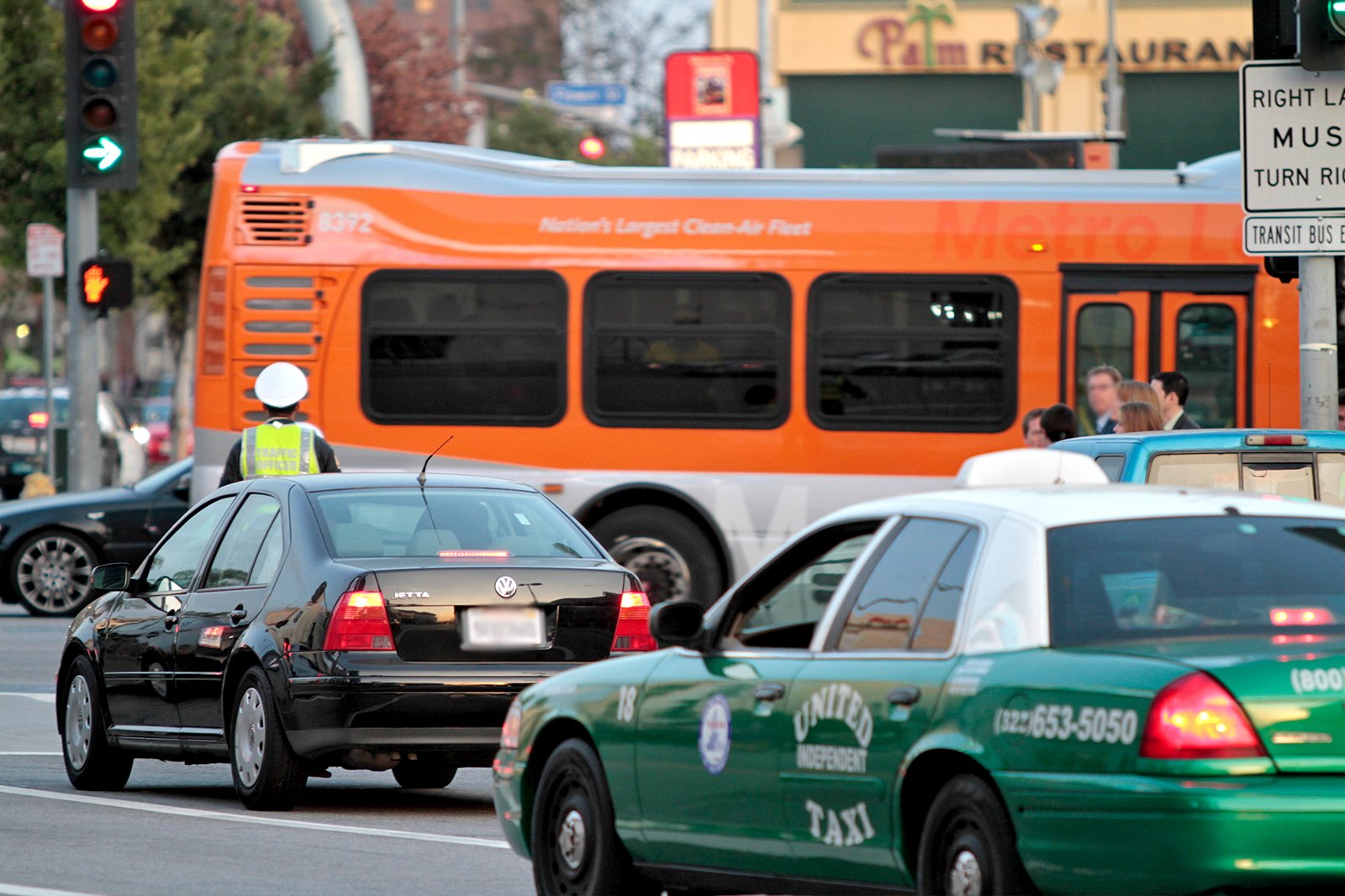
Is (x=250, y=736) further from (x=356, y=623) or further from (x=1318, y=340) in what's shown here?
(x=1318, y=340)

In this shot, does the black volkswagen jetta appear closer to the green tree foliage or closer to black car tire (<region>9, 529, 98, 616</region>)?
black car tire (<region>9, 529, 98, 616</region>)

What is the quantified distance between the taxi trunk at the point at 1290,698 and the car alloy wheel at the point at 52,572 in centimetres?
1559

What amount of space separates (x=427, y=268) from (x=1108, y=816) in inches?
489

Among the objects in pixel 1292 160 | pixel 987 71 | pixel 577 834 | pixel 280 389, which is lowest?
pixel 577 834

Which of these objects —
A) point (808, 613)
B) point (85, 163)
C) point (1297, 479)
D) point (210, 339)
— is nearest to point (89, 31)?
point (85, 163)

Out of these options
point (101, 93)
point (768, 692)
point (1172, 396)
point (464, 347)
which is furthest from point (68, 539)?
point (768, 692)

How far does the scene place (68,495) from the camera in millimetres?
20062

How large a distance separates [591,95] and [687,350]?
20.1 metres

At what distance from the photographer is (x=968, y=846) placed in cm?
556

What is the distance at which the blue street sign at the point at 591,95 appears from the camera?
1439 inches

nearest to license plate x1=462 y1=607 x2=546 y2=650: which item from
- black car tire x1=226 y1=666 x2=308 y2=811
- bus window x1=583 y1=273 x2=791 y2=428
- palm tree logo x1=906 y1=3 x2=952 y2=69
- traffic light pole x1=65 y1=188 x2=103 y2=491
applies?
black car tire x1=226 y1=666 x2=308 y2=811

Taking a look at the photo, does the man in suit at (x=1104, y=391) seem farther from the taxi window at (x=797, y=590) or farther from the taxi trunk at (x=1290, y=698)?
the taxi trunk at (x=1290, y=698)

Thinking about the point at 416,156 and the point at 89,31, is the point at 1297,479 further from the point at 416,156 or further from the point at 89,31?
the point at 89,31

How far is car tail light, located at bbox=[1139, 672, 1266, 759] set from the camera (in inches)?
204
